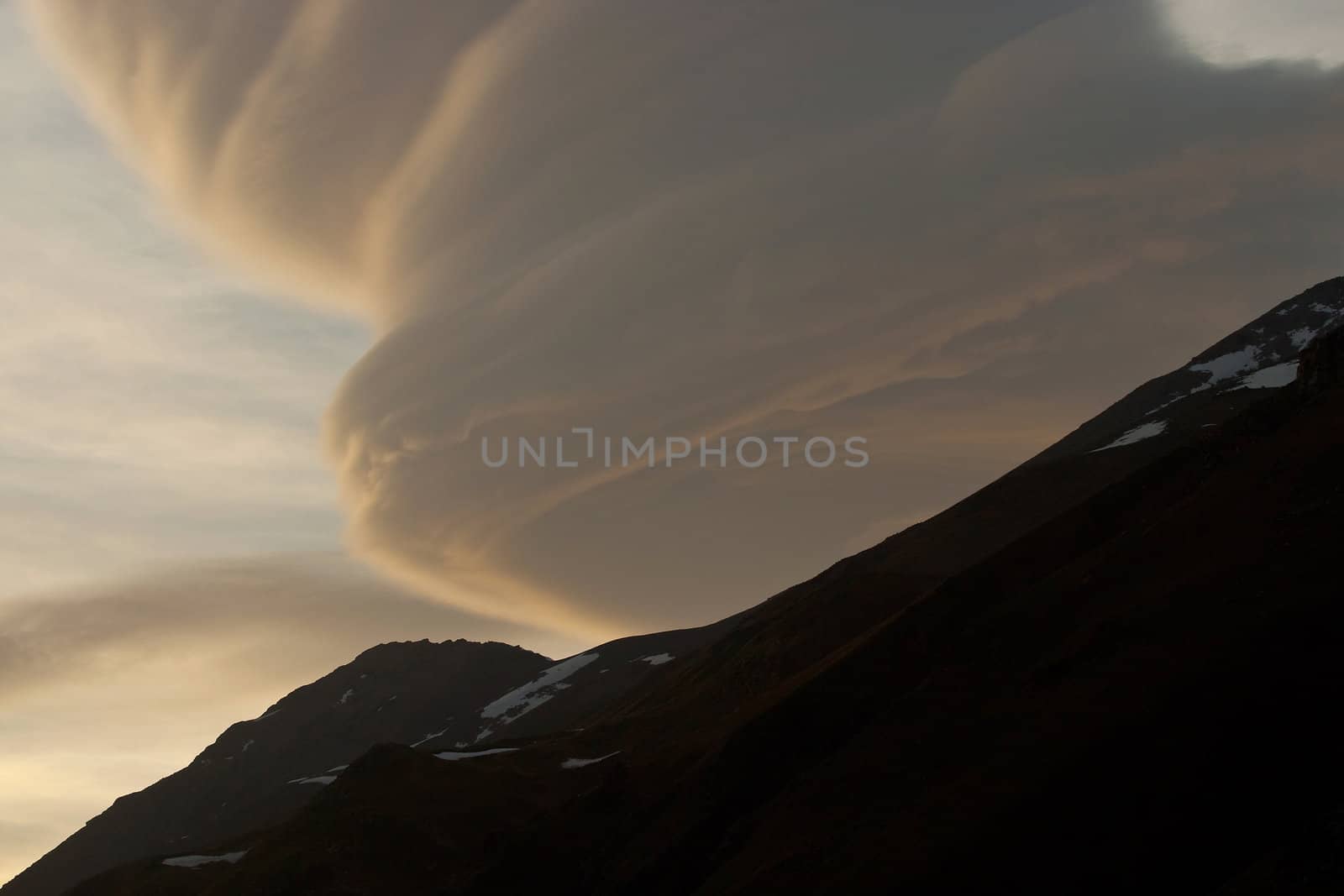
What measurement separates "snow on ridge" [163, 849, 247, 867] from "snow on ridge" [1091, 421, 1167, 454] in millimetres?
112188

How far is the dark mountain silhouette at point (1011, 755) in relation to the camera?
135 ft

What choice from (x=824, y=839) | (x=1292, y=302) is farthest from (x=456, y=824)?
(x=1292, y=302)

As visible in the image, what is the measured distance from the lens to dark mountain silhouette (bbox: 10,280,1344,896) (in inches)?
1614

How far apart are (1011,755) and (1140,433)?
10655 centimetres

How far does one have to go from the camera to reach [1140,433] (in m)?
144

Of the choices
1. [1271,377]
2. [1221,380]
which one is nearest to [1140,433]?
[1271,377]

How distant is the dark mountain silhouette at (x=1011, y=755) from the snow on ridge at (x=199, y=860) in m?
1.03

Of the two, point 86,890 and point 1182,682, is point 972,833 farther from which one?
point 86,890

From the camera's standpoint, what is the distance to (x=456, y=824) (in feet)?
285

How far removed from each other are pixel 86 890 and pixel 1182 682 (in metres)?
110

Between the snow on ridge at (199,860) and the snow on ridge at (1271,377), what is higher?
the snow on ridge at (1271,377)

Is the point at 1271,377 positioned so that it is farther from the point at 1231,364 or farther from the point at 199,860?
the point at 199,860

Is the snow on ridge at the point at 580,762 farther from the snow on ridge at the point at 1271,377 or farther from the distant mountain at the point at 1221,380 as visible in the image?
the snow on ridge at the point at 1271,377

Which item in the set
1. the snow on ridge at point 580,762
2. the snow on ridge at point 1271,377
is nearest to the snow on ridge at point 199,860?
the snow on ridge at point 580,762
